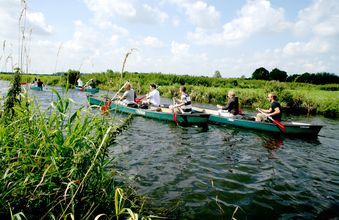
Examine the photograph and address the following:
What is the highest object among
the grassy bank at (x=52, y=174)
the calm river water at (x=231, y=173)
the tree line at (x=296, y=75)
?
the tree line at (x=296, y=75)

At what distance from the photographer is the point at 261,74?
7369cm

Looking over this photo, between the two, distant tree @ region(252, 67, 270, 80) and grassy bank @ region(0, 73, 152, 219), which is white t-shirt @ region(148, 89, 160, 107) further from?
distant tree @ region(252, 67, 270, 80)

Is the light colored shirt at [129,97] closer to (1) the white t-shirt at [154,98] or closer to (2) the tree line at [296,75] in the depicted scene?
(1) the white t-shirt at [154,98]

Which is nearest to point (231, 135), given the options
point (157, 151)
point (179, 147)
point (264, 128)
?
point (264, 128)

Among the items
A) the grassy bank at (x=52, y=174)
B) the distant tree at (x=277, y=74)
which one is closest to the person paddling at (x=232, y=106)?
the grassy bank at (x=52, y=174)

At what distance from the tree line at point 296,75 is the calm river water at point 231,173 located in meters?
38.5

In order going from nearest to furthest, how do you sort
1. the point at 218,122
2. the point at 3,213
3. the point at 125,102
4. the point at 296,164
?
the point at 3,213
the point at 296,164
the point at 218,122
the point at 125,102

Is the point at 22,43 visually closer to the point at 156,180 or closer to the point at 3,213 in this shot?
the point at 3,213

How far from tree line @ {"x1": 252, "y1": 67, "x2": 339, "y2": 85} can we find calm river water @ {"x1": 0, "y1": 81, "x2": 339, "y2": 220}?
3845cm

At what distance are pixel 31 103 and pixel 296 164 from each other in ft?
22.9

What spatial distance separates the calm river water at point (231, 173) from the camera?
495cm

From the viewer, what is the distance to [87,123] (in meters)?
3.39

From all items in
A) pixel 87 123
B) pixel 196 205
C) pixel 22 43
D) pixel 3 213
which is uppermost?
pixel 22 43

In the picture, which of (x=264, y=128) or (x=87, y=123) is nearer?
(x=87, y=123)
